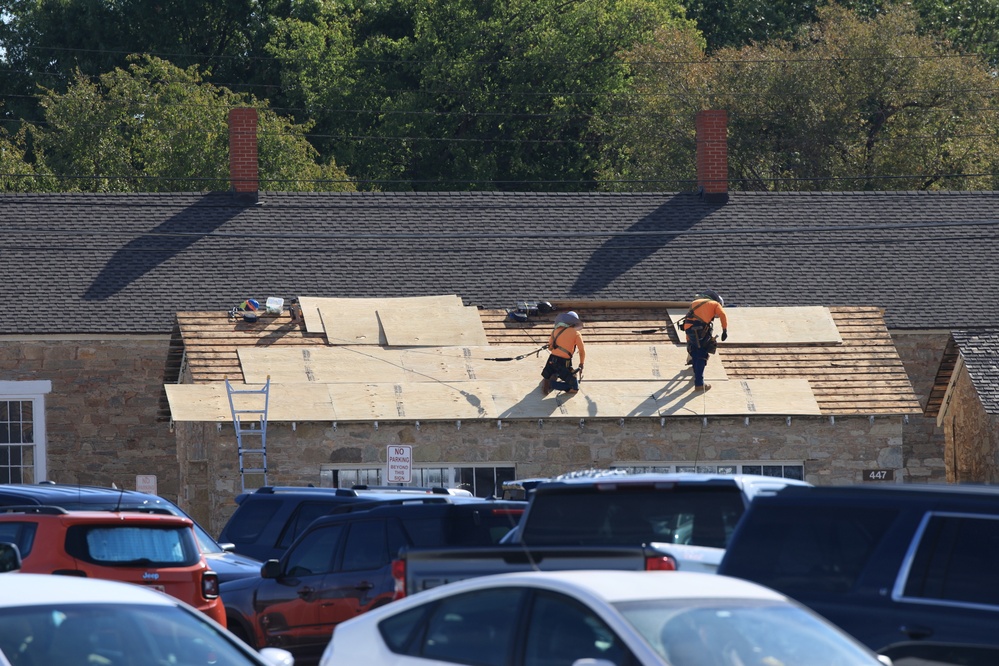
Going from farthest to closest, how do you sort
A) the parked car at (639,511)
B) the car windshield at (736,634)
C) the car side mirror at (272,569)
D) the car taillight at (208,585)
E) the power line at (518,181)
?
the power line at (518,181)
the car side mirror at (272,569)
the car taillight at (208,585)
the parked car at (639,511)
the car windshield at (736,634)

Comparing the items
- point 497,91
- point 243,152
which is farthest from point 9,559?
point 497,91

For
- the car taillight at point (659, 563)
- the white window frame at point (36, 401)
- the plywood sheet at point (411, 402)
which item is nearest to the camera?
the car taillight at point (659, 563)

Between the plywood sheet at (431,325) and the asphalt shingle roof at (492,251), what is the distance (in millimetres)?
2348

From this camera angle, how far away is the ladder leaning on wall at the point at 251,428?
2264 cm

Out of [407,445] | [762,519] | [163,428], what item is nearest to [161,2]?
[163,428]

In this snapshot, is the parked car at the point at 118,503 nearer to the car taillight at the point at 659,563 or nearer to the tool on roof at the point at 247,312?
the car taillight at the point at 659,563

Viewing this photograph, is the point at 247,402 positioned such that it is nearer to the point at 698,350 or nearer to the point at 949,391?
the point at 698,350

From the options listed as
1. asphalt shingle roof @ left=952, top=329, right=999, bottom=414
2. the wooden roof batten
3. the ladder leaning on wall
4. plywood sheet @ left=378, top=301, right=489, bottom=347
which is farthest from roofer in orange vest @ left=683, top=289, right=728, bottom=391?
the ladder leaning on wall

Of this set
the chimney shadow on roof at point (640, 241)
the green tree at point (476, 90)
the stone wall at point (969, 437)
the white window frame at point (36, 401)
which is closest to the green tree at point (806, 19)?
the green tree at point (476, 90)

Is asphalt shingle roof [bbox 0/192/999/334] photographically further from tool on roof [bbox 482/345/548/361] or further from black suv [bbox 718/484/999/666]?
black suv [bbox 718/484/999/666]

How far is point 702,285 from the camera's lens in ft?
99.5

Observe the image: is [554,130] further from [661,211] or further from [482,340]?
[482,340]

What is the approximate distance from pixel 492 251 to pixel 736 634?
80.4 ft

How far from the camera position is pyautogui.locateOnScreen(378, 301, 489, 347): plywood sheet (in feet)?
85.4
